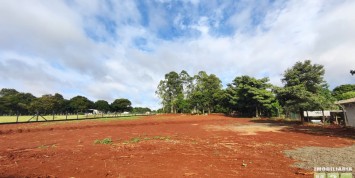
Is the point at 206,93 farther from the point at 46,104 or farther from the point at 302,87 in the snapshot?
the point at 46,104

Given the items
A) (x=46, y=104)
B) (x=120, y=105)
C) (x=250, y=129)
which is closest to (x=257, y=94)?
(x=250, y=129)

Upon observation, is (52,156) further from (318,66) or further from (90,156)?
(318,66)

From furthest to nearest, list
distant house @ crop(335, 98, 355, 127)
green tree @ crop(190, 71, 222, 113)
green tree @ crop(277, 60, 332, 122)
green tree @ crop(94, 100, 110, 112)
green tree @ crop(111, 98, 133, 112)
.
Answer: green tree @ crop(94, 100, 110, 112) → green tree @ crop(111, 98, 133, 112) → green tree @ crop(190, 71, 222, 113) → green tree @ crop(277, 60, 332, 122) → distant house @ crop(335, 98, 355, 127)

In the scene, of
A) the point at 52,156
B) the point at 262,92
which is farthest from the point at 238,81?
the point at 52,156

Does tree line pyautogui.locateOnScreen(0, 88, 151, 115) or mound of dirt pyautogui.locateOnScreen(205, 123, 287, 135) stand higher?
tree line pyautogui.locateOnScreen(0, 88, 151, 115)

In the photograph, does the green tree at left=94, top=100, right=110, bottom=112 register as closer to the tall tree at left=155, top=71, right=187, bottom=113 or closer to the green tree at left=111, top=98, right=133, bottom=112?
the green tree at left=111, top=98, right=133, bottom=112

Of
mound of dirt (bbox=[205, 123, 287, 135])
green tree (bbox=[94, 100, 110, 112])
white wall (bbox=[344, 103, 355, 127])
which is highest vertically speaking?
green tree (bbox=[94, 100, 110, 112])

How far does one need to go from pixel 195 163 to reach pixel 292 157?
3995 mm

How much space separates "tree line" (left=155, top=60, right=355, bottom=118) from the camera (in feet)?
82.7

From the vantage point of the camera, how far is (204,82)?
6331cm

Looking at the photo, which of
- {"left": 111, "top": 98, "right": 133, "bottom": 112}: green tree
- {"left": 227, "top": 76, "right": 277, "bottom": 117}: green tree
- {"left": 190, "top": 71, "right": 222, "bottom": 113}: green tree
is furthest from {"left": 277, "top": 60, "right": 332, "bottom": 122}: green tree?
A: {"left": 111, "top": 98, "right": 133, "bottom": 112}: green tree

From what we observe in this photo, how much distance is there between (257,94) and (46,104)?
7233cm

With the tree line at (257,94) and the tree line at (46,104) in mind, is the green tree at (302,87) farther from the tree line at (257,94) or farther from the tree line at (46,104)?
the tree line at (46,104)

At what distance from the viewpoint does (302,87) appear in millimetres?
24719
